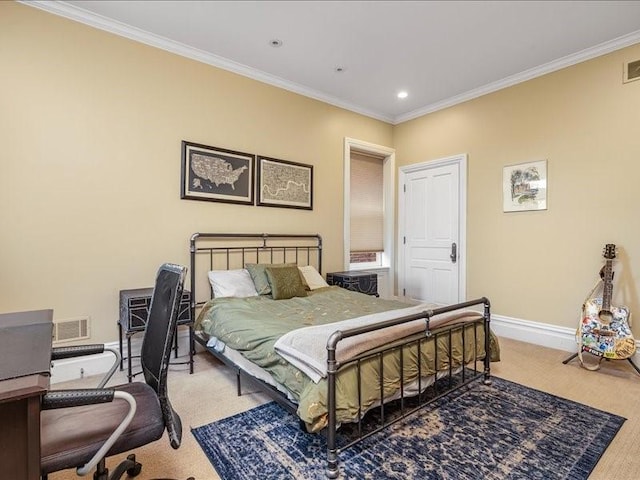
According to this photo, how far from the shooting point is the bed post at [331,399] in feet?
5.74

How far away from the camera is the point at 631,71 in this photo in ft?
10.9

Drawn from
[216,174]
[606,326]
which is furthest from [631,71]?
[216,174]

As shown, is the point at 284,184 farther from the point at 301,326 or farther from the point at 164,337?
the point at 164,337

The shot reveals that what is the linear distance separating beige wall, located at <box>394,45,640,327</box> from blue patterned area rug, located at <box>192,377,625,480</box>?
1695 mm

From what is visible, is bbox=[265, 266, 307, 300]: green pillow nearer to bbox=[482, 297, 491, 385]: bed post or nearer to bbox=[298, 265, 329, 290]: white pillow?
bbox=[298, 265, 329, 290]: white pillow

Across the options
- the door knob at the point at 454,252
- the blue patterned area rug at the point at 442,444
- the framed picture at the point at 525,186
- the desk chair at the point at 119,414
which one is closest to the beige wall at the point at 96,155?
the desk chair at the point at 119,414

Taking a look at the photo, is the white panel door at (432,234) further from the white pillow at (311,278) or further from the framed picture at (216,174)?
the framed picture at (216,174)

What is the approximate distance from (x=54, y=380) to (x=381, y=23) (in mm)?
4230

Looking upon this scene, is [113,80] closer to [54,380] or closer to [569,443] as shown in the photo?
[54,380]

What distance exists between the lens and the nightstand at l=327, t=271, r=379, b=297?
172 inches

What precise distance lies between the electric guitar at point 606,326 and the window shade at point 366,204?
112 inches

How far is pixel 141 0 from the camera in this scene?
279 cm

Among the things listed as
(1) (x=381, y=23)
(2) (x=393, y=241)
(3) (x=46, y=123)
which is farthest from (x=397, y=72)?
(3) (x=46, y=123)

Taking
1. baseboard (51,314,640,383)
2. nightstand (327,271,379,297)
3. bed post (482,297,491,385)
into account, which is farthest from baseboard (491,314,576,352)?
nightstand (327,271,379,297)
